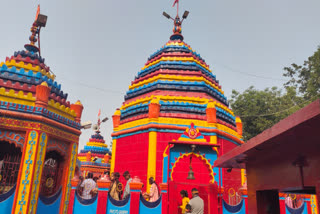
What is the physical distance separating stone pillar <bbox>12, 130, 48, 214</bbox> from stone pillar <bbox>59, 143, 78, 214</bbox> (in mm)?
1117

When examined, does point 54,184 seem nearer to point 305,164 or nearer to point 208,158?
point 208,158

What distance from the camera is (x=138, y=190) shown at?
8602 mm

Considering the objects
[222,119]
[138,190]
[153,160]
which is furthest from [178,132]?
[138,190]

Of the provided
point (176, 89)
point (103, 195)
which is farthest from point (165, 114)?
point (103, 195)

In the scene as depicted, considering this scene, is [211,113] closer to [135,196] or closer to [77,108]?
[135,196]

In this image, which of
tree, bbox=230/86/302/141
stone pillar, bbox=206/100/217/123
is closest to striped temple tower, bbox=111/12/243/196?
stone pillar, bbox=206/100/217/123

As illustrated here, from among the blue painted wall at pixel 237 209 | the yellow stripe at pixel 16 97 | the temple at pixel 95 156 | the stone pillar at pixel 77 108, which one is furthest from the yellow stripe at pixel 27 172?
the temple at pixel 95 156

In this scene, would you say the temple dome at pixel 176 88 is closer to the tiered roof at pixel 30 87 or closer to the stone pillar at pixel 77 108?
the stone pillar at pixel 77 108

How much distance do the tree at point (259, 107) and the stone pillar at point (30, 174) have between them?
873 inches

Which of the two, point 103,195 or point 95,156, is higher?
point 95,156

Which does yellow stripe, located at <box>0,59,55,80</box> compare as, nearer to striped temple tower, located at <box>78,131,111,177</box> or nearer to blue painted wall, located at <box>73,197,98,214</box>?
blue painted wall, located at <box>73,197,98,214</box>

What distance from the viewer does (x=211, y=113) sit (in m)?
12.6

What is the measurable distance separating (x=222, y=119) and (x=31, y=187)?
9780mm

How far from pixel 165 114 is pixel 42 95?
19.2 ft
